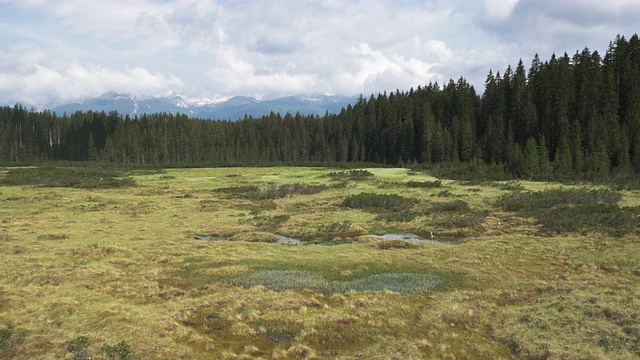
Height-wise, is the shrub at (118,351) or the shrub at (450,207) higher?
the shrub at (450,207)

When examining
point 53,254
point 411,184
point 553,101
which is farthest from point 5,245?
point 553,101

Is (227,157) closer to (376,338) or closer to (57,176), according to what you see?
(57,176)

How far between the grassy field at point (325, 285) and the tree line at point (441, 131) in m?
41.2

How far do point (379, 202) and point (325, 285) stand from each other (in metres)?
27.0

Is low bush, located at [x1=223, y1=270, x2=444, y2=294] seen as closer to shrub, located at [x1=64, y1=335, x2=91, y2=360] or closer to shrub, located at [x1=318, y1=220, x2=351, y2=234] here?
shrub, located at [x1=64, y1=335, x2=91, y2=360]

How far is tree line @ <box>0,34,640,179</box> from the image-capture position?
250ft

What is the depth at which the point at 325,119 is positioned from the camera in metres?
168

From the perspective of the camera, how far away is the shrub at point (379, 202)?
1756 inches

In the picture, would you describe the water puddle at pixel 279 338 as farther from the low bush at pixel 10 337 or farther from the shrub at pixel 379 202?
the shrub at pixel 379 202

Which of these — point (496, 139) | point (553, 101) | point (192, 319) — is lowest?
point (192, 319)

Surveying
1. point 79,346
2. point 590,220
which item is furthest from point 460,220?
point 79,346

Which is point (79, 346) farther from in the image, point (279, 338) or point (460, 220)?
point (460, 220)

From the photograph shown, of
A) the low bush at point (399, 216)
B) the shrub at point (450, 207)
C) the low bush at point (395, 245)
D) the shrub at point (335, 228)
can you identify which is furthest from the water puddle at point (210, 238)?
the shrub at point (450, 207)

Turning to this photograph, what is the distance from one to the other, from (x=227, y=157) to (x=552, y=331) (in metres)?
146
